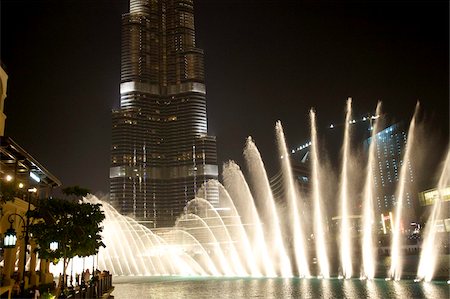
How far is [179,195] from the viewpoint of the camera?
541 feet

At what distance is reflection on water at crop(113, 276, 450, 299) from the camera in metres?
25.2

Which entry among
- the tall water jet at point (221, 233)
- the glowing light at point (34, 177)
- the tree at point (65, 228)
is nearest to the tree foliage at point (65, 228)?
the tree at point (65, 228)

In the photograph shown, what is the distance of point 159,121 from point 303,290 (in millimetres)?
154345

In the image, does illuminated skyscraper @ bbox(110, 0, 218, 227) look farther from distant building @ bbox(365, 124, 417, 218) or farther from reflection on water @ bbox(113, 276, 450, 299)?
reflection on water @ bbox(113, 276, 450, 299)

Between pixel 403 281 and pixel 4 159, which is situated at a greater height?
pixel 4 159

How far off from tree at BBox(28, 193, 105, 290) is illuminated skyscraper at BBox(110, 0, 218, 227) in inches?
5164

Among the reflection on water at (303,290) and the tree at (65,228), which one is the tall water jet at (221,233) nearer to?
the reflection on water at (303,290)

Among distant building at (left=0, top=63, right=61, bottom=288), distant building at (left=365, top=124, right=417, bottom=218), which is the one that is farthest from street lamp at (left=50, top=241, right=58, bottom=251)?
distant building at (left=365, top=124, right=417, bottom=218)

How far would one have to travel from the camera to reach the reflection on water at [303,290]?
25.2 m

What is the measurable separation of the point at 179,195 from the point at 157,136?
Result: 27.8 meters

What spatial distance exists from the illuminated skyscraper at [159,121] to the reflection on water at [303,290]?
4988 inches

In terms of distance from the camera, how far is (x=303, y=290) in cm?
2780

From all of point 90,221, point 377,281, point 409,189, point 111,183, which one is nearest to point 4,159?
point 90,221

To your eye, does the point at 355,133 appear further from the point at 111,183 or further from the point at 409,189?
the point at 111,183
